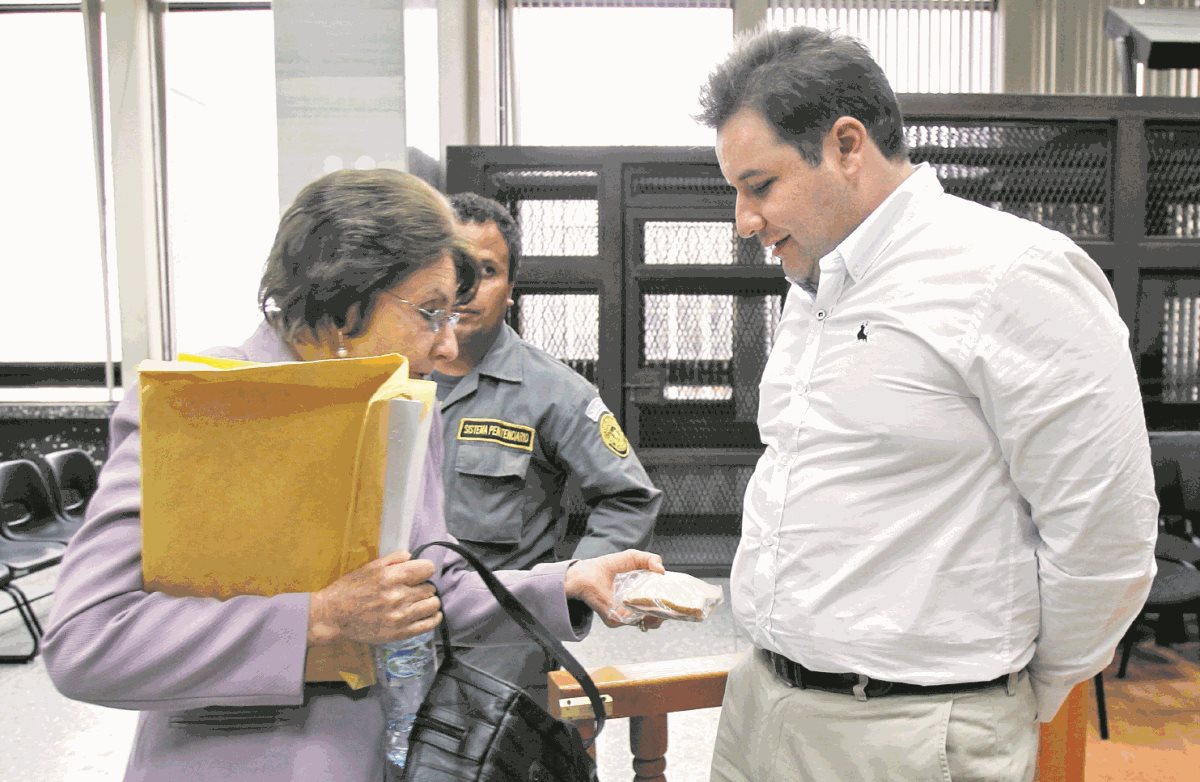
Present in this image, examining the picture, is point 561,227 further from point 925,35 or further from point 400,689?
point 925,35

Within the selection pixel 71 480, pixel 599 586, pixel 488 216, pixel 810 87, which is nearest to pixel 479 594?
pixel 599 586

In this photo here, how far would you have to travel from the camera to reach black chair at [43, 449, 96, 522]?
15.6 feet

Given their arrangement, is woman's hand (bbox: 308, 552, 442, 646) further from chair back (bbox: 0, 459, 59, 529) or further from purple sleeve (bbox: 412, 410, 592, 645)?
chair back (bbox: 0, 459, 59, 529)

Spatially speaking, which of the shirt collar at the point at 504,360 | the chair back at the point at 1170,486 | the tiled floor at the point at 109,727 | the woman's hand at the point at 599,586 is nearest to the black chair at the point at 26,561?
the tiled floor at the point at 109,727

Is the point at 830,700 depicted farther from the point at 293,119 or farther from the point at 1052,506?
the point at 293,119

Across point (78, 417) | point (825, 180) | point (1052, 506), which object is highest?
point (825, 180)

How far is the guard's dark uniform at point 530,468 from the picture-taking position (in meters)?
1.90

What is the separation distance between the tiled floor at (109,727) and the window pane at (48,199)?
8.51 ft

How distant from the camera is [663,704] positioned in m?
1.56

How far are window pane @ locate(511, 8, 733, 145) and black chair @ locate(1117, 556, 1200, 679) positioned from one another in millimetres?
3715

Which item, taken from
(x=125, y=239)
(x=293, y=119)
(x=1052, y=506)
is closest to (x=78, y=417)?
(x=125, y=239)

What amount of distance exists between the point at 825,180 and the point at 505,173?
256 centimetres

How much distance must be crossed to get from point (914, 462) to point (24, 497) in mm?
4768

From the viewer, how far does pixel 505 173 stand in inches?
147
